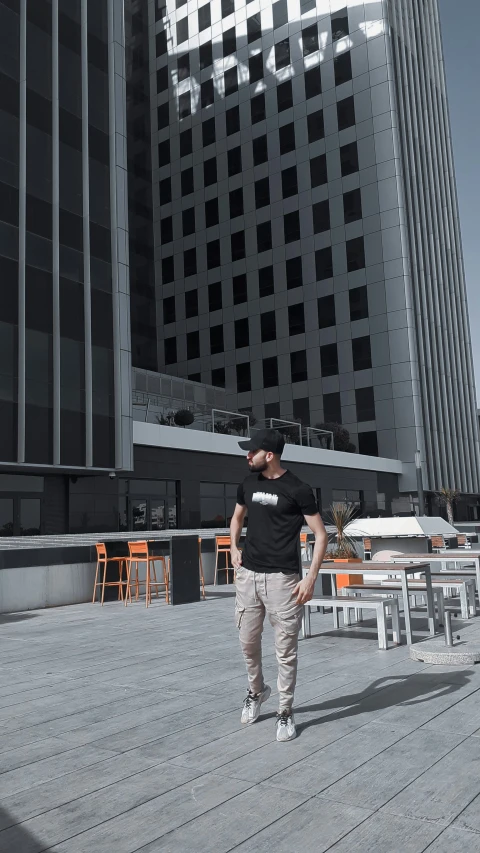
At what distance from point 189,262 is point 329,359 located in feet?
42.6

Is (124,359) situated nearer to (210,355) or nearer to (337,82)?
(210,355)

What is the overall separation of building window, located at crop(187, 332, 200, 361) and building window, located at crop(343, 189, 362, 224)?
12.3 m

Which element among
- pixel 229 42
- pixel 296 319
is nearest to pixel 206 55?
pixel 229 42

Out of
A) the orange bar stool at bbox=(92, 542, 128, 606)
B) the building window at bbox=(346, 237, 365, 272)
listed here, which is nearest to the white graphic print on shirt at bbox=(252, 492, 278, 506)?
the orange bar stool at bbox=(92, 542, 128, 606)

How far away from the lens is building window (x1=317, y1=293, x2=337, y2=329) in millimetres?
42500

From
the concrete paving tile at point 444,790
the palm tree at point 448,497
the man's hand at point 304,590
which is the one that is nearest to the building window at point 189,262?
the palm tree at point 448,497

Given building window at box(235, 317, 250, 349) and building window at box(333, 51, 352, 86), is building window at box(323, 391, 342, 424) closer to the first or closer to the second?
building window at box(235, 317, 250, 349)

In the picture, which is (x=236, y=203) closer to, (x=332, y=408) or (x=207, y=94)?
(x=207, y=94)

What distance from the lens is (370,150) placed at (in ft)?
138

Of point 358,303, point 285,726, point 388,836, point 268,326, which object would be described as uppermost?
point 358,303

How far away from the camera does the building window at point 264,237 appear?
4541 cm

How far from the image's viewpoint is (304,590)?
4.50 meters

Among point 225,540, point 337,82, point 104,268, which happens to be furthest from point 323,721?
point 337,82

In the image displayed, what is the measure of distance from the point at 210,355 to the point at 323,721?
42.6 meters
